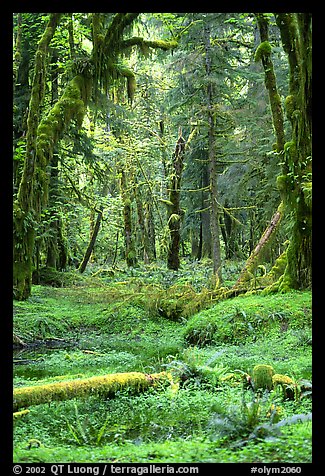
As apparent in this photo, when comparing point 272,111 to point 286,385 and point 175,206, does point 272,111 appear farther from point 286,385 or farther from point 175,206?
point 175,206

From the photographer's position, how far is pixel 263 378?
6.47 meters

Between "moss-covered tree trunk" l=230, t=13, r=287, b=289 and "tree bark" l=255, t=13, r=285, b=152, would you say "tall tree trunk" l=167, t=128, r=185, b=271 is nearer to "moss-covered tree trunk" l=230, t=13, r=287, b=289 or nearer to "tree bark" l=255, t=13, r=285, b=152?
"moss-covered tree trunk" l=230, t=13, r=287, b=289

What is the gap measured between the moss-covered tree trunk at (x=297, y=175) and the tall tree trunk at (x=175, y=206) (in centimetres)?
971

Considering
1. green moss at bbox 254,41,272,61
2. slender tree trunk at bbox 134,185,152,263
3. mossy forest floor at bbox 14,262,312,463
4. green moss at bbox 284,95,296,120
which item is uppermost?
green moss at bbox 254,41,272,61

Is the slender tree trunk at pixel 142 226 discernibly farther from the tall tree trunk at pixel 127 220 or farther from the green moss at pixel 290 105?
the green moss at pixel 290 105

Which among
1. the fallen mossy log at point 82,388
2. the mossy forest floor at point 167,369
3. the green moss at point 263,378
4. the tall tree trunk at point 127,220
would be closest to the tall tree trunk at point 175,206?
the tall tree trunk at point 127,220

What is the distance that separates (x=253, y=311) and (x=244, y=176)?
8.04 m

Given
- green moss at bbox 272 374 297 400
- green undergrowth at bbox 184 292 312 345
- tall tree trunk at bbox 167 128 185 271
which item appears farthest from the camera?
tall tree trunk at bbox 167 128 185 271

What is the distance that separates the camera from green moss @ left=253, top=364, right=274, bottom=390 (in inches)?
254

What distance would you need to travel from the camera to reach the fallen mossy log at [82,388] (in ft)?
18.9

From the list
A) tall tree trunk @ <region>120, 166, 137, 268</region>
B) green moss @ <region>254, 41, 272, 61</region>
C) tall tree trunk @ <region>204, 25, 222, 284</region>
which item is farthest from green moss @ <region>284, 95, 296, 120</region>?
tall tree trunk @ <region>120, 166, 137, 268</region>

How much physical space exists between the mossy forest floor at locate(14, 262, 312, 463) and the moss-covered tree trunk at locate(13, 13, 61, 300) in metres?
0.85
